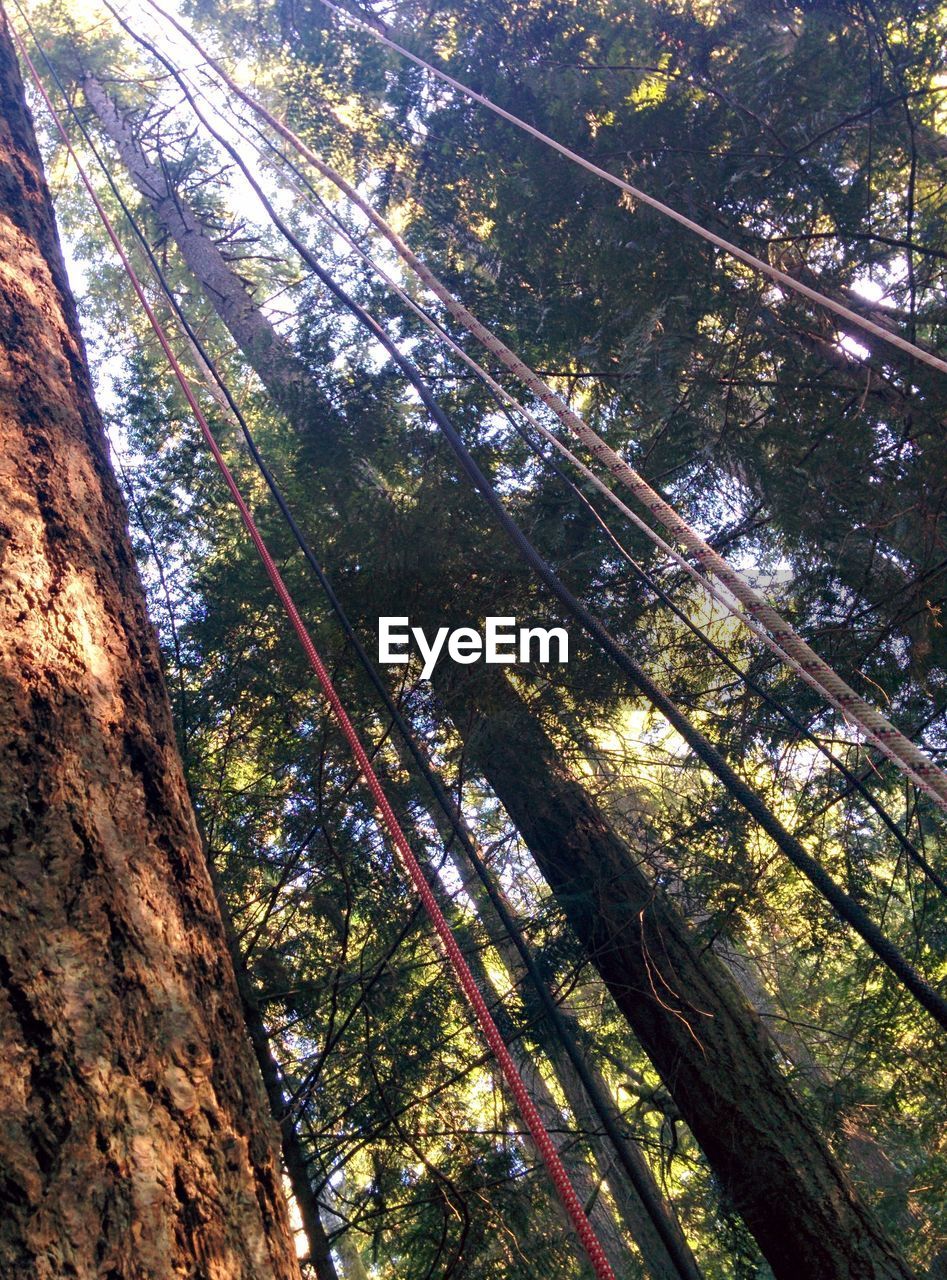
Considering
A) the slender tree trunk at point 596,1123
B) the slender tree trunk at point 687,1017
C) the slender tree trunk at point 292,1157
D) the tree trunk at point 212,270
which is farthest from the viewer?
the tree trunk at point 212,270

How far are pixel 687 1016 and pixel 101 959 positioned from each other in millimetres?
3755

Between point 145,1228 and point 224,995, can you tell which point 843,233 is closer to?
point 224,995

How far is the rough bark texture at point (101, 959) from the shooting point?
1.17 metres

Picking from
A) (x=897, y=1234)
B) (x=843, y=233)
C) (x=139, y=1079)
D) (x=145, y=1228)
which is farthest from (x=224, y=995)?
(x=897, y=1234)

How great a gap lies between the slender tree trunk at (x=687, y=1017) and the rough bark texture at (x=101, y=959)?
8.76 feet

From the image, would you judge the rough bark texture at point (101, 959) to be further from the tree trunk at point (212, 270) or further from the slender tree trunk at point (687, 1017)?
the tree trunk at point (212, 270)

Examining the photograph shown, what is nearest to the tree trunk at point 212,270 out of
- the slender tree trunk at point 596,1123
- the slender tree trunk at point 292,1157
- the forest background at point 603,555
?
the forest background at point 603,555

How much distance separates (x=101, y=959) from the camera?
1447 mm

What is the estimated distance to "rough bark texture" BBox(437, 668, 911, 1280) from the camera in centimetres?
402

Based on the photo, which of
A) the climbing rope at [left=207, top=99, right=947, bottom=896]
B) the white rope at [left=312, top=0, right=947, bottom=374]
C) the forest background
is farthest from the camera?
the forest background

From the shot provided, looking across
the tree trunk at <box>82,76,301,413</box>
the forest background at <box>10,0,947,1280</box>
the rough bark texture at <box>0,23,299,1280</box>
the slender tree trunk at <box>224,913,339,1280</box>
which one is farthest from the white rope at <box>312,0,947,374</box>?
the slender tree trunk at <box>224,913,339,1280</box>

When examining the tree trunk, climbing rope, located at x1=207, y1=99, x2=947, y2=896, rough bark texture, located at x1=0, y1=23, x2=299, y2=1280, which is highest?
the tree trunk

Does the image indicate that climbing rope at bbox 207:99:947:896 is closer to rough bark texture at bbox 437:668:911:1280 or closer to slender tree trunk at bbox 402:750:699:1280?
rough bark texture at bbox 437:668:911:1280

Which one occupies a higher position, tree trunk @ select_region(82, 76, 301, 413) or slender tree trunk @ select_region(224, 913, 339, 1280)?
tree trunk @ select_region(82, 76, 301, 413)
